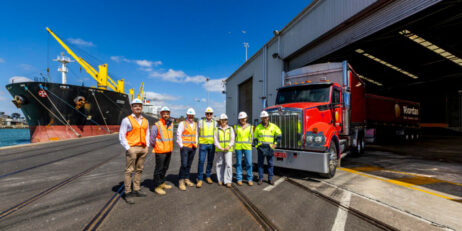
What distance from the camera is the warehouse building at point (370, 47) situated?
856 cm

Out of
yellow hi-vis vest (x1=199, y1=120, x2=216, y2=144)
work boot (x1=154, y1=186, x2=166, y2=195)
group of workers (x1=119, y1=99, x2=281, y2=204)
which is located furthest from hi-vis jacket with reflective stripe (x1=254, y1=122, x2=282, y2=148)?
work boot (x1=154, y1=186, x2=166, y2=195)

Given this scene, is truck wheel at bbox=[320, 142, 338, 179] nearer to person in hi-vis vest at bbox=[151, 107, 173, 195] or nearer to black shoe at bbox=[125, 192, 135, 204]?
person in hi-vis vest at bbox=[151, 107, 173, 195]

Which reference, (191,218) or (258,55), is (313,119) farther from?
(258,55)

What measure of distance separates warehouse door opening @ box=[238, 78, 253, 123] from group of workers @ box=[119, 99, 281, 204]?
1642 cm

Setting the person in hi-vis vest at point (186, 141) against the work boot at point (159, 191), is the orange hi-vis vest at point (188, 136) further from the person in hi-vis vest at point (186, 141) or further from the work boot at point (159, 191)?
the work boot at point (159, 191)

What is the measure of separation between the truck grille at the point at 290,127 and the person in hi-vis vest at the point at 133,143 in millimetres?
3793

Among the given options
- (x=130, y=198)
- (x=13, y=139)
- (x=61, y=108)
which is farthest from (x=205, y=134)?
(x=13, y=139)

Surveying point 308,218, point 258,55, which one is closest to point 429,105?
point 258,55

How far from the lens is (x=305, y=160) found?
566 centimetres

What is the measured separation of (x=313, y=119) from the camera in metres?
6.29

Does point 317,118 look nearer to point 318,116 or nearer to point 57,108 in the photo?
point 318,116

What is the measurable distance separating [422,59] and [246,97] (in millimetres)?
16318

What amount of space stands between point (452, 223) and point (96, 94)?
1335 inches

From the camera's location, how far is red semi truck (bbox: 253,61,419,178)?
5.71m
